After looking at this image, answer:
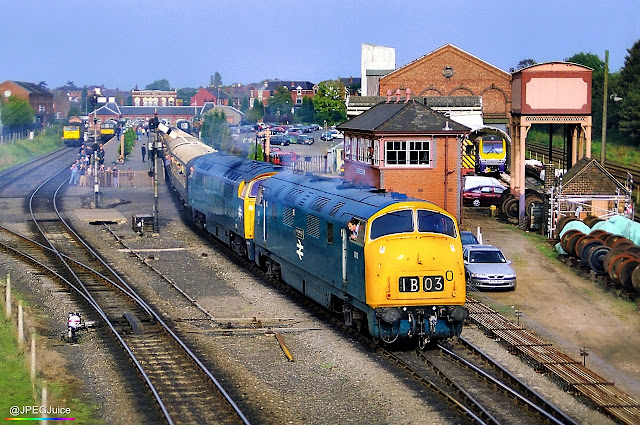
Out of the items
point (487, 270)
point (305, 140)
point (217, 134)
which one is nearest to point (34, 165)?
point (217, 134)

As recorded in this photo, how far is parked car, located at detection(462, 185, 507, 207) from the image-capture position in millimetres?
46969

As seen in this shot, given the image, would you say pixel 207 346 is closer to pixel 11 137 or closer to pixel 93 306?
pixel 93 306

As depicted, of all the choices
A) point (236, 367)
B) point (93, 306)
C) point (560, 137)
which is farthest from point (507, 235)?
point (560, 137)

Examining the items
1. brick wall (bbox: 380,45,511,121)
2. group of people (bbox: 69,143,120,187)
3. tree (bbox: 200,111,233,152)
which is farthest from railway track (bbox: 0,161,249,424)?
tree (bbox: 200,111,233,152)

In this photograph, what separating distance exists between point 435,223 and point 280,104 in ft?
349

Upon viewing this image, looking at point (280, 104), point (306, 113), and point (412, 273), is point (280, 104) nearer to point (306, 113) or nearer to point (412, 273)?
point (306, 113)

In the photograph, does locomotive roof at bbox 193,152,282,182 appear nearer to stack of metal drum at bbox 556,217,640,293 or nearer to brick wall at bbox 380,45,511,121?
stack of metal drum at bbox 556,217,640,293

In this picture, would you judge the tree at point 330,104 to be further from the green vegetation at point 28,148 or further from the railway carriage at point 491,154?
the railway carriage at point 491,154

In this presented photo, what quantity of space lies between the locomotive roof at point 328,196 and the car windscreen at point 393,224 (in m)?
0.27

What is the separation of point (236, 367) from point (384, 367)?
293cm

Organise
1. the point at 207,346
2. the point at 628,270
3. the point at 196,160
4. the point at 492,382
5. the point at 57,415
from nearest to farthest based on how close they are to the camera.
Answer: the point at 57,415 < the point at 492,382 < the point at 207,346 < the point at 628,270 < the point at 196,160

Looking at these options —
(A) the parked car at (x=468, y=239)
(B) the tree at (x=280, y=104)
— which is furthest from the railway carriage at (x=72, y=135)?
(A) the parked car at (x=468, y=239)

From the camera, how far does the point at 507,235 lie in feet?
→ 123

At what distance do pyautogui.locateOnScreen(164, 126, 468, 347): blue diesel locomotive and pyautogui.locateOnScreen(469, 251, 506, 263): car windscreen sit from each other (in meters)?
5.72
